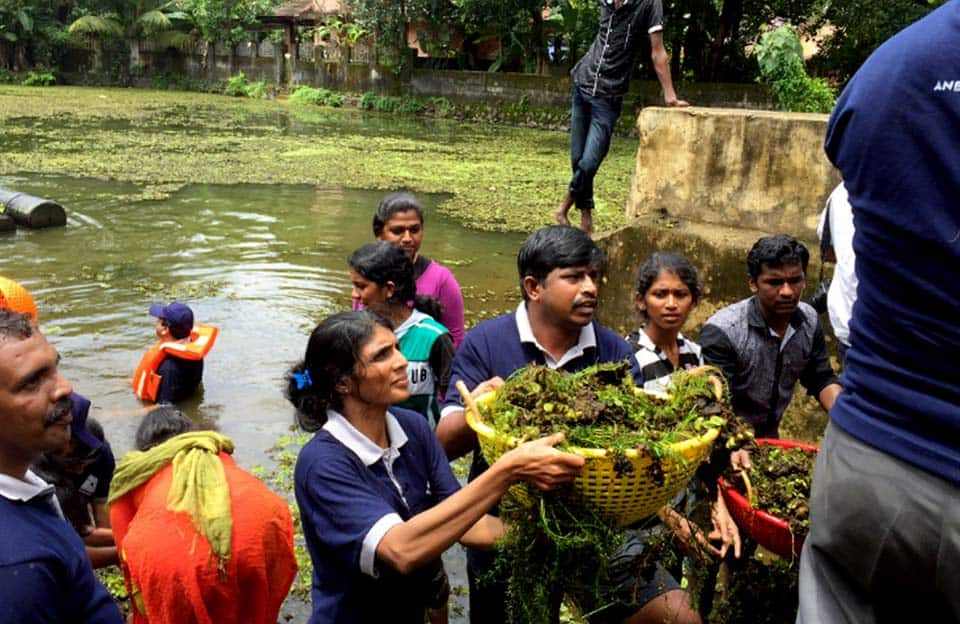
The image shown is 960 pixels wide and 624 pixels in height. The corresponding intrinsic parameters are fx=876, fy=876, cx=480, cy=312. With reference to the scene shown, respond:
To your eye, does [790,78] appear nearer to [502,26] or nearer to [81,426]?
[81,426]

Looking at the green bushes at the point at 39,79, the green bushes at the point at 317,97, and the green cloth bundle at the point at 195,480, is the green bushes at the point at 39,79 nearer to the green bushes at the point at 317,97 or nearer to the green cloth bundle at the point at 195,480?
the green bushes at the point at 317,97

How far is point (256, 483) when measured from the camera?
8.94 ft

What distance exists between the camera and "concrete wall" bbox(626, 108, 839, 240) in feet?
16.5

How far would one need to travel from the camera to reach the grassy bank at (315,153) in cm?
1375

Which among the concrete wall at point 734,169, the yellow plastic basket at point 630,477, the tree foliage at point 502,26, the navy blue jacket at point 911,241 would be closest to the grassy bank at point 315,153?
the tree foliage at point 502,26

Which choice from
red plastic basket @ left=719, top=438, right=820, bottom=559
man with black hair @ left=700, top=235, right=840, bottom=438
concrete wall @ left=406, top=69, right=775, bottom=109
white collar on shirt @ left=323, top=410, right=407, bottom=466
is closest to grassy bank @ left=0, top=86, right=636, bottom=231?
concrete wall @ left=406, top=69, right=775, bottom=109

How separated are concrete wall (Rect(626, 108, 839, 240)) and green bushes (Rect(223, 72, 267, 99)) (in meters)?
30.9

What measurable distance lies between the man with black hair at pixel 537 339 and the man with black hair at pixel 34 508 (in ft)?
3.95

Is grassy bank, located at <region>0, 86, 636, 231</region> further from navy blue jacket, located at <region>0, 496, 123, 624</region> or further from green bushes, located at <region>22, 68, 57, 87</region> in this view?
green bushes, located at <region>22, 68, 57, 87</region>

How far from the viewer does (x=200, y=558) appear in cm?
250

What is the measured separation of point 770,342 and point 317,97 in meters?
29.7

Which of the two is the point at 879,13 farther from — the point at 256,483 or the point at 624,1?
the point at 256,483

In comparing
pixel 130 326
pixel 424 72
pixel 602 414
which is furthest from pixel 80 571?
pixel 424 72

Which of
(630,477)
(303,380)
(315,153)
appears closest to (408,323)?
(303,380)
